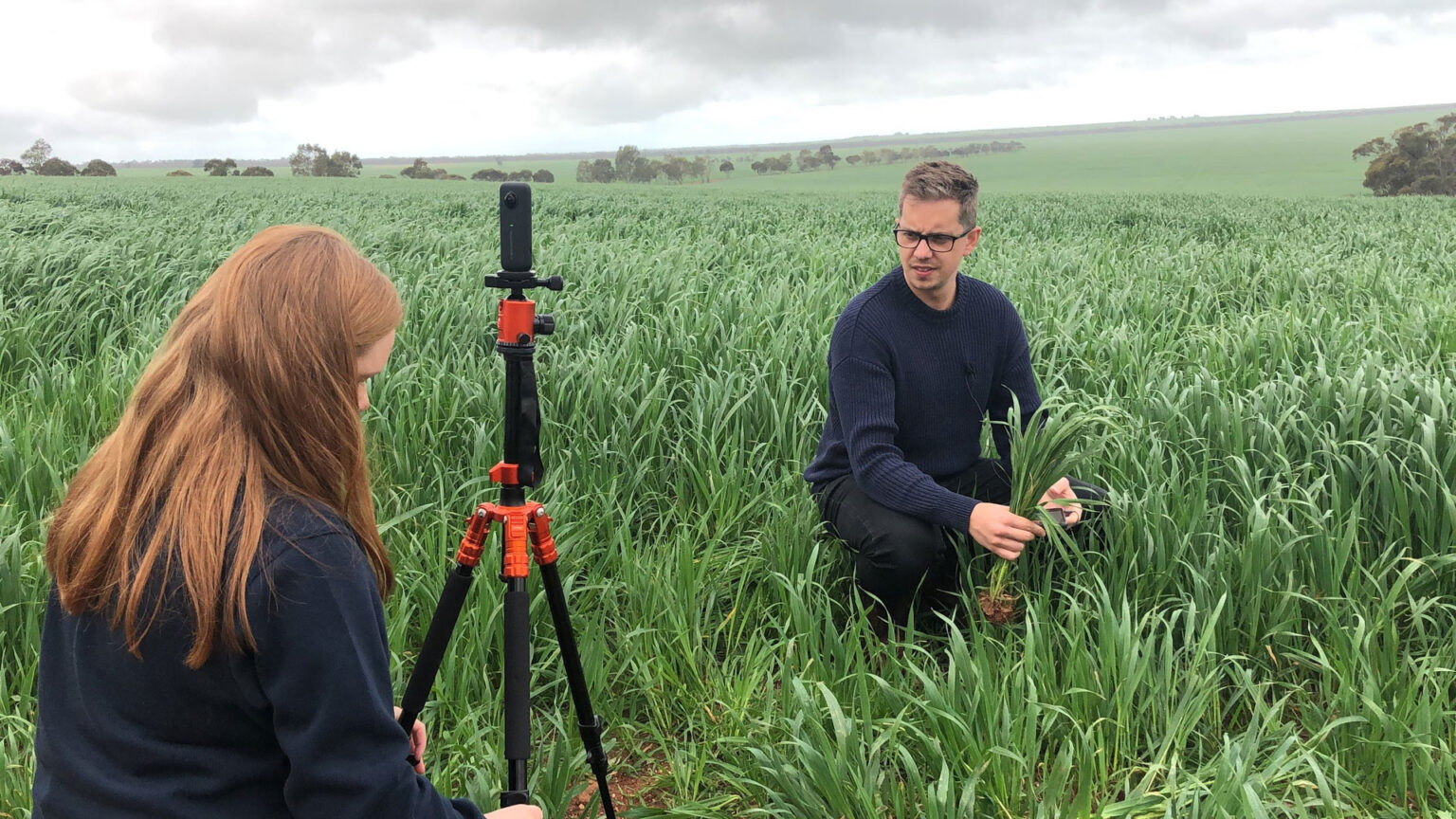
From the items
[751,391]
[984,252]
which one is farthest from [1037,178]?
[751,391]

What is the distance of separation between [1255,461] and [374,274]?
3.39 meters

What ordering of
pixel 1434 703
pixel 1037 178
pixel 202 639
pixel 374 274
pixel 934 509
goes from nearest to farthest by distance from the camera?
pixel 202 639
pixel 374 274
pixel 1434 703
pixel 934 509
pixel 1037 178

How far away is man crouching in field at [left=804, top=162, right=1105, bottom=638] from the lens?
9.89 feet

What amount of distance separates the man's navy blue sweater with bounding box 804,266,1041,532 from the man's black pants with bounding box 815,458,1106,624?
0.15ft

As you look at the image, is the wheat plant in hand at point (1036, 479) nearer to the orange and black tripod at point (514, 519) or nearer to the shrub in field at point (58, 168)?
the orange and black tripod at point (514, 519)

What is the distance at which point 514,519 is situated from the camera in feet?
5.59

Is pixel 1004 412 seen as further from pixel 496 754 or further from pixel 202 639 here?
pixel 202 639

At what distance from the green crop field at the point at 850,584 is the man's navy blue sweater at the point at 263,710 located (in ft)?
3.36

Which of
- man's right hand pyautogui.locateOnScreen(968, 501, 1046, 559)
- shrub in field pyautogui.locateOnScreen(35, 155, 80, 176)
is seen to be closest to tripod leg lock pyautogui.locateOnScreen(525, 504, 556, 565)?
man's right hand pyautogui.locateOnScreen(968, 501, 1046, 559)

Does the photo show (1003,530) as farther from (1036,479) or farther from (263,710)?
(263,710)

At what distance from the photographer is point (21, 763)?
241 cm

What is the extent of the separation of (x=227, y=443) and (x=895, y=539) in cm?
216

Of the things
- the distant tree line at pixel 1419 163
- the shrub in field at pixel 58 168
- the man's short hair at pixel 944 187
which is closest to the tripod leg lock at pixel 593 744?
the man's short hair at pixel 944 187

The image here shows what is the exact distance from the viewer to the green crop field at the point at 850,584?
2.26m
